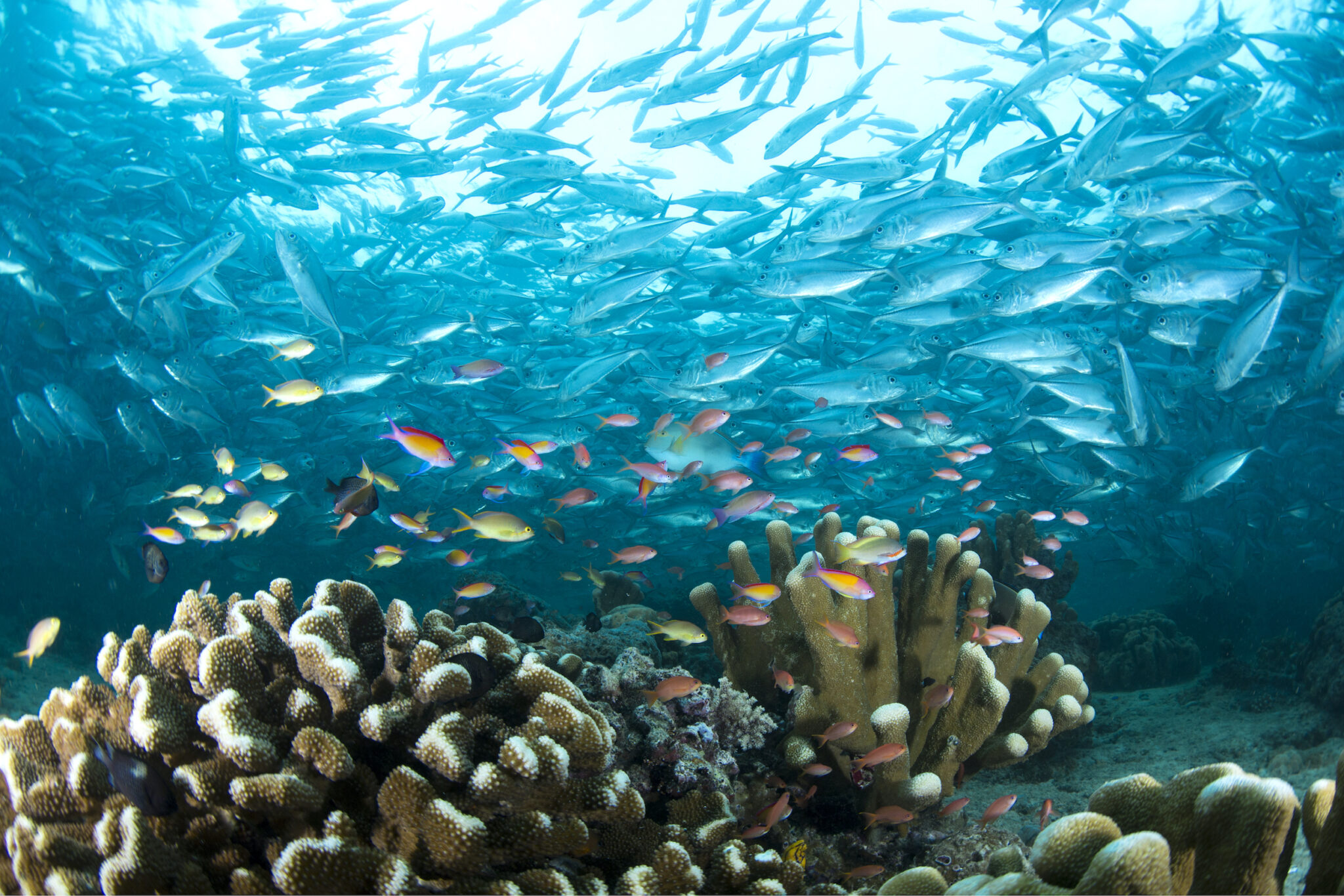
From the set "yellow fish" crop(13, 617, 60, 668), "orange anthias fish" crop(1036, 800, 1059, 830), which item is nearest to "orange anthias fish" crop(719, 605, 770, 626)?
"orange anthias fish" crop(1036, 800, 1059, 830)

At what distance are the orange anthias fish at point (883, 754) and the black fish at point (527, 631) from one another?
235 centimetres

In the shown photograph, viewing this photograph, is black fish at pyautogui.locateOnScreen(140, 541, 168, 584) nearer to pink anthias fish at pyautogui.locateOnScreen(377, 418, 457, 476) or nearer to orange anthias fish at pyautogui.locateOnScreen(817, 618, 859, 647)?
pink anthias fish at pyautogui.locateOnScreen(377, 418, 457, 476)

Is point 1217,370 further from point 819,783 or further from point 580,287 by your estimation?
point 580,287

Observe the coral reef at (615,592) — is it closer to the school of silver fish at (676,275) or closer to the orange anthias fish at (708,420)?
the school of silver fish at (676,275)

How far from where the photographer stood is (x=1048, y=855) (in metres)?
1.48

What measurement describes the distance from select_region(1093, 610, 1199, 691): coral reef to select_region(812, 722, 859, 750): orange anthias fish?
916 cm

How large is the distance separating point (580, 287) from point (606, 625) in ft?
32.6

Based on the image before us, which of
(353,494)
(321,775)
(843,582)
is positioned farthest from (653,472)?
(321,775)

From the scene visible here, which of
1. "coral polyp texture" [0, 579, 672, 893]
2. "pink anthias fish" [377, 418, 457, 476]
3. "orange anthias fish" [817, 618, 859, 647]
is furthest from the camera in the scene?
"pink anthias fish" [377, 418, 457, 476]

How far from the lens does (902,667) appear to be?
424cm

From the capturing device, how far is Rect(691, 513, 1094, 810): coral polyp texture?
3529 mm

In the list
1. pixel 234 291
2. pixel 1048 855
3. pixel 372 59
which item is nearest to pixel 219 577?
pixel 234 291

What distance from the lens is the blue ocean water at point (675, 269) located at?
23.6ft

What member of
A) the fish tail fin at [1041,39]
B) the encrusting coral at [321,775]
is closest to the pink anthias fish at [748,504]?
the encrusting coral at [321,775]
